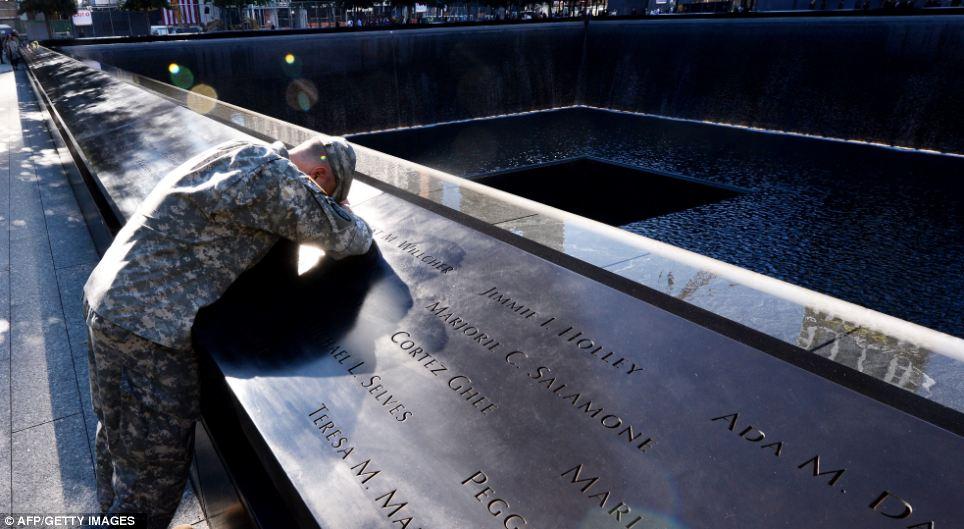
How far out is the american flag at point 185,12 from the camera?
139ft

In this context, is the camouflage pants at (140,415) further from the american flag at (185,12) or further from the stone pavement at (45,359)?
the american flag at (185,12)

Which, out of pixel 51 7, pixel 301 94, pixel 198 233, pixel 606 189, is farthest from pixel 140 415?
pixel 51 7

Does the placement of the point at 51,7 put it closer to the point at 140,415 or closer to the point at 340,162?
the point at 340,162

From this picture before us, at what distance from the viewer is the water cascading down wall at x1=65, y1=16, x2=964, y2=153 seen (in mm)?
11344

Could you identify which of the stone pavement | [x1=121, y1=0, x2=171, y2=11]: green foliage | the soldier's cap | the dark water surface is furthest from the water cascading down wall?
[x1=121, y1=0, x2=171, y2=11]: green foliage

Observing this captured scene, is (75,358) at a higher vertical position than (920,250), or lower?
higher

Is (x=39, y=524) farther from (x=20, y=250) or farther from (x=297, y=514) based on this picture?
(x=20, y=250)

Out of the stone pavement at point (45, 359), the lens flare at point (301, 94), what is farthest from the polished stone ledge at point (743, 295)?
the lens flare at point (301, 94)

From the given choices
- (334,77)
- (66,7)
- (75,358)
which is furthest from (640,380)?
(66,7)

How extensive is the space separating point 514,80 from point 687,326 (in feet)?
50.6

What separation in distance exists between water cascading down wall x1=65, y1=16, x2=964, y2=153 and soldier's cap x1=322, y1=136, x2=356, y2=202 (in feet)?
38.3

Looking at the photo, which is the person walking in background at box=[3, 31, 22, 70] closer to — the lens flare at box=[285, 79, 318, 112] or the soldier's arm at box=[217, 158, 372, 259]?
the lens flare at box=[285, 79, 318, 112]

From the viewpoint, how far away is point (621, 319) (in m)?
1.84

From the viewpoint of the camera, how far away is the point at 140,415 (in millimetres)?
1970
